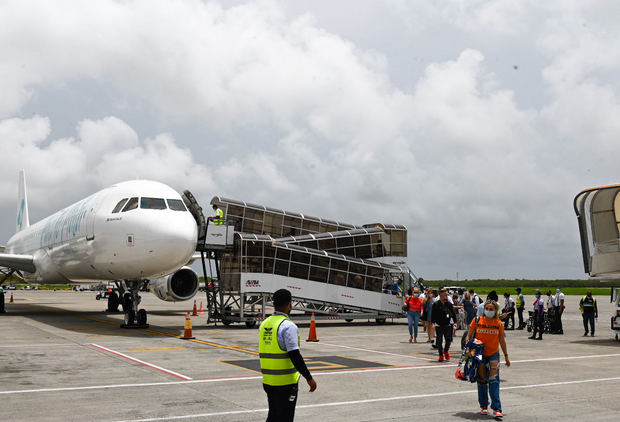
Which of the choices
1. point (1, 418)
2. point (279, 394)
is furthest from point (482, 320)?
point (1, 418)

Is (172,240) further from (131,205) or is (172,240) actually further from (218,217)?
(218,217)

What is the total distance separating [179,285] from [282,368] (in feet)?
71.0

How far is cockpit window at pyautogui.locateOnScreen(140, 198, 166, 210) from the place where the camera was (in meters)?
19.3

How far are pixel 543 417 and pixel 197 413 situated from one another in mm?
4730

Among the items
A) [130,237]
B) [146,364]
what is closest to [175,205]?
[130,237]

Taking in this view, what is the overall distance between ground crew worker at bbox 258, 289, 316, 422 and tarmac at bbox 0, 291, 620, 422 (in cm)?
230

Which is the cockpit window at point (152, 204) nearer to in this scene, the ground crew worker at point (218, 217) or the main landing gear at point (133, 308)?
the main landing gear at point (133, 308)

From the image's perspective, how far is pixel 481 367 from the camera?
8.39 meters

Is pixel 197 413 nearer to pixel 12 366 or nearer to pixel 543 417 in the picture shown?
pixel 543 417

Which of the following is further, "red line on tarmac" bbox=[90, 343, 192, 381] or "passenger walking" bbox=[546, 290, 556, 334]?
"passenger walking" bbox=[546, 290, 556, 334]

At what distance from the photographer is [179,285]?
26.6 meters

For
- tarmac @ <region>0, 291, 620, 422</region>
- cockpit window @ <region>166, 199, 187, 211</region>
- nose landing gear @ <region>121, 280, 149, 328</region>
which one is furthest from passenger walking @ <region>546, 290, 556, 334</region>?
nose landing gear @ <region>121, 280, 149, 328</region>

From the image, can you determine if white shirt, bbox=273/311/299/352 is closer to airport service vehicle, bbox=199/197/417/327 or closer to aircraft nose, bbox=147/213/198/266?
aircraft nose, bbox=147/213/198/266

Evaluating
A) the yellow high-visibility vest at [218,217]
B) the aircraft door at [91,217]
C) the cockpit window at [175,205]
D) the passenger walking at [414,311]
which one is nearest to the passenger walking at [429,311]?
the passenger walking at [414,311]
